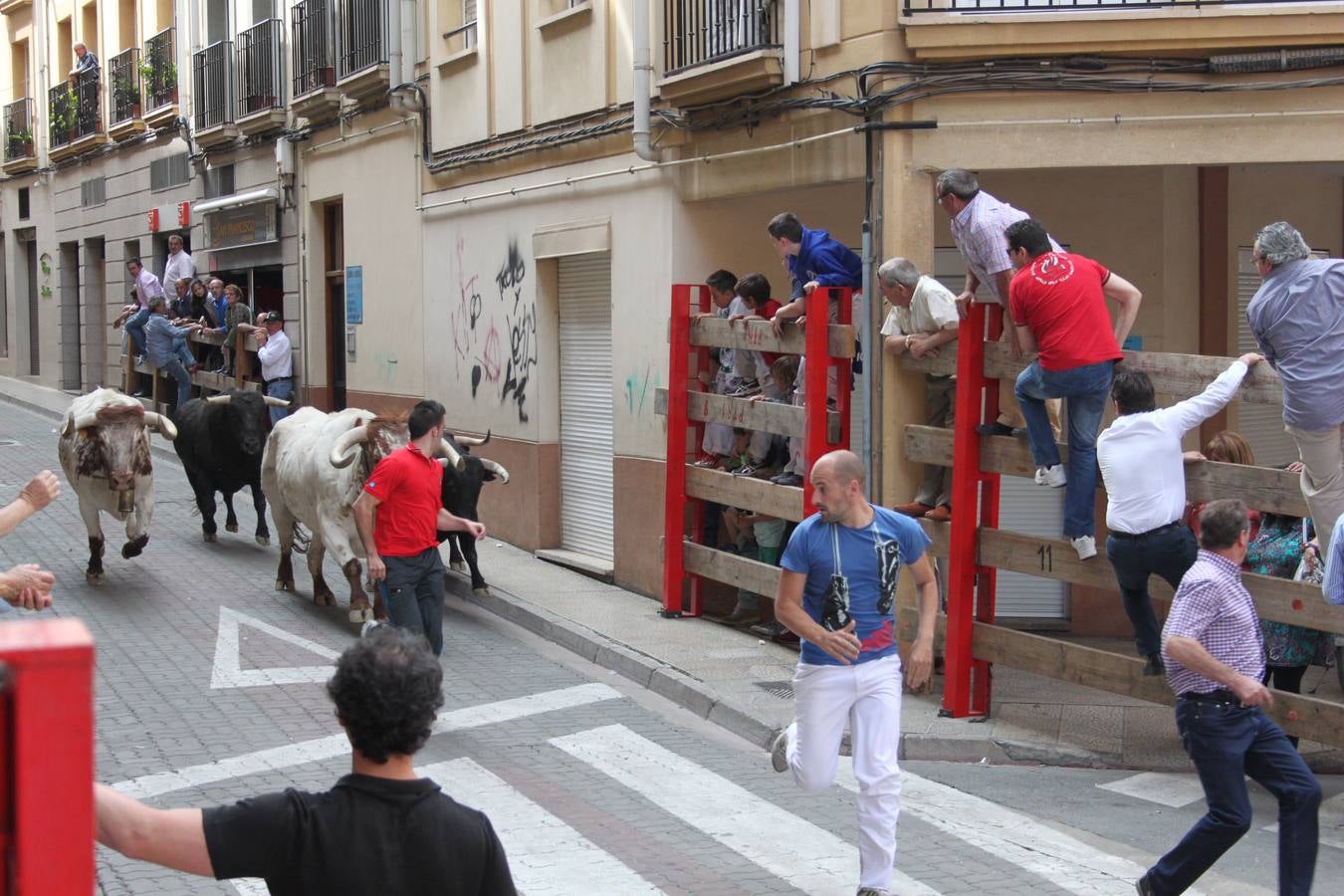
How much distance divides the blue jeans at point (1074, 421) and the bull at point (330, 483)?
4.28 meters

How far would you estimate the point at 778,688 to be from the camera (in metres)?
10.4

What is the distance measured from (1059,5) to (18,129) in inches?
1174

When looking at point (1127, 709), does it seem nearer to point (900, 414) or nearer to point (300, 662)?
point (900, 414)

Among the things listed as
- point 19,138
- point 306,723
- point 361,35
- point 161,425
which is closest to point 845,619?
point 306,723

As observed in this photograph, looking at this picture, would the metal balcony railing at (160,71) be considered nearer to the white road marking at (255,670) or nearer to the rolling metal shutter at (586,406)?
the rolling metal shutter at (586,406)

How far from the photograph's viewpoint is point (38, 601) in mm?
6617

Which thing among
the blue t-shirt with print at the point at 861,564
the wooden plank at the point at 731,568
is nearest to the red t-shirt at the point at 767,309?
the wooden plank at the point at 731,568

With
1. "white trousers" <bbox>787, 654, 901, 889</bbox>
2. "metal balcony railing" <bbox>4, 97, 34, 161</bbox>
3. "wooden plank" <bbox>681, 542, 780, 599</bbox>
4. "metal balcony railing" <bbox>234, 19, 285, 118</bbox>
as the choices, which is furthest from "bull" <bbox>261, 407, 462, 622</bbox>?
"metal balcony railing" <bbox>4, 97, 34, 161</bbox>

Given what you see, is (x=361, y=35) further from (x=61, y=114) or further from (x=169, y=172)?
(x=61, y=114)

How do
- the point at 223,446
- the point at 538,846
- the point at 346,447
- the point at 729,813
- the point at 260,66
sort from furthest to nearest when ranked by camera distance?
the point at 260,66 < the point at 223,446 < the point at 346,447 < the point at 729,813 < the point at 538,846

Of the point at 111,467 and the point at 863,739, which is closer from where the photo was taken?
the point at 863,739

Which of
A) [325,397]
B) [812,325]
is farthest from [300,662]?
[325,397]

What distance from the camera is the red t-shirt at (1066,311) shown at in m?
8.62

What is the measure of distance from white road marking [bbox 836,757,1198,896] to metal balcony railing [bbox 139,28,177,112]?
69.3 feet
